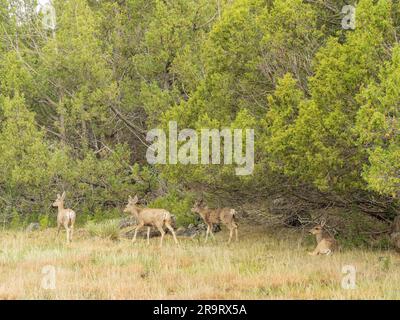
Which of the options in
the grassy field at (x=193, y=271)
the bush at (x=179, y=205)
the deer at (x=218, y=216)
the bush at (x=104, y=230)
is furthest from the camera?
the bush at (x=179, y=205)

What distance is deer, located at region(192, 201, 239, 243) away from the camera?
54.5 feet

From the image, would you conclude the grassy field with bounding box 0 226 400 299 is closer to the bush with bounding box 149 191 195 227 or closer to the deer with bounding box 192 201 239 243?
the deer with bounding box 192 201 239 243

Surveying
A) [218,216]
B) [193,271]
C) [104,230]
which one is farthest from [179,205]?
[193,271]

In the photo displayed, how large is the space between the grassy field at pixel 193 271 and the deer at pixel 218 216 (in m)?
0.46

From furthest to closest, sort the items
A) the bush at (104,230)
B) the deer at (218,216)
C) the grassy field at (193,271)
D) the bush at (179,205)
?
the bush at (179,205)
the bush at (104,230)
the deer at (218,216)
the grassy field at (193,271)

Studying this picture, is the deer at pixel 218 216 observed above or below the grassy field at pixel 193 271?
above

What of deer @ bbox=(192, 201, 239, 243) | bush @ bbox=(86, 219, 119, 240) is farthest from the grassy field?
bush @ bbox=(86, 219, 119, 240)

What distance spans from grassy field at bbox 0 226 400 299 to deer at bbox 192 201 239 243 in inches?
18.1

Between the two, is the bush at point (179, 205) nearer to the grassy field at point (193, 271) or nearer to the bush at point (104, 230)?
the bush at point (104, 230)

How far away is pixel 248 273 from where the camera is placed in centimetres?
1135

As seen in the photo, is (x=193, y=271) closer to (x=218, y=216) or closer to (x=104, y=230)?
(x=218, y=216)

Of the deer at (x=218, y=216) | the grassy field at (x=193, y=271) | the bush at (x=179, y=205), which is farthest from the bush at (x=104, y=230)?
the deer at (x=218, y=216)

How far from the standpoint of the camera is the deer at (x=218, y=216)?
16609 mm

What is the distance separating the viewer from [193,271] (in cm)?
1191
